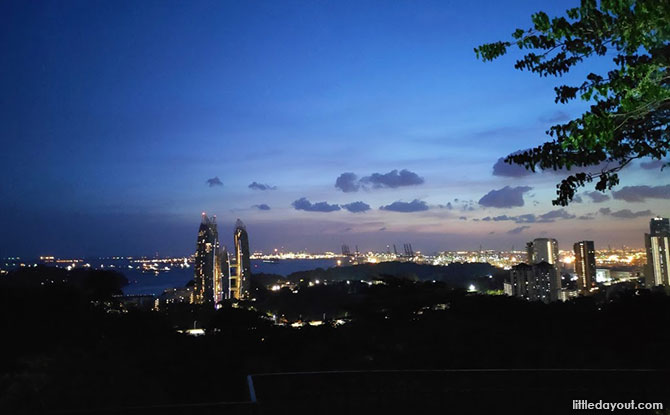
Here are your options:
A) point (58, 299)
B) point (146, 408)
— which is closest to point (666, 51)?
point (146, 408)

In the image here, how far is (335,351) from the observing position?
756cm

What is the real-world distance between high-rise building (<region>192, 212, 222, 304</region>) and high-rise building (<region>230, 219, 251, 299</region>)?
2889 millimetres

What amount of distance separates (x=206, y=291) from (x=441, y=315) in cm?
5863

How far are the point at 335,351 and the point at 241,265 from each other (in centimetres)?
6350

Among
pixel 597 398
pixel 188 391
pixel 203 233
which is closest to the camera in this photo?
pixel 597 398

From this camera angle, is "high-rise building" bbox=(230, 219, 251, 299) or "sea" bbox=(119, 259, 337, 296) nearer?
"high-rise building" bbox=(230, 219, 251, 299)

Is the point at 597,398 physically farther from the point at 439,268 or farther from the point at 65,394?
the point at 439,268

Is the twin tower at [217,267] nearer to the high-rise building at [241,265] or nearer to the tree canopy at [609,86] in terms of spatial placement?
the high-rise building at [241,265]

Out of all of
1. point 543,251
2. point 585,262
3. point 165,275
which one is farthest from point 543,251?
point 165,275

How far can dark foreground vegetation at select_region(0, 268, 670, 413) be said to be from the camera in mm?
4367

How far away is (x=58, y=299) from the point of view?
8.67 m

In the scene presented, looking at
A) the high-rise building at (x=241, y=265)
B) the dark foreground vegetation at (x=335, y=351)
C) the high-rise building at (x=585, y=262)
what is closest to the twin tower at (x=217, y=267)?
the high-rise building at (x=241, y=265)

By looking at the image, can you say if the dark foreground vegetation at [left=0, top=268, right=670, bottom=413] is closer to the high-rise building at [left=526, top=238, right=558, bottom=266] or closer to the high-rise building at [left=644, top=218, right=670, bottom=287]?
the high-rise building at [left=644, top=218, right=670, bottom=287]

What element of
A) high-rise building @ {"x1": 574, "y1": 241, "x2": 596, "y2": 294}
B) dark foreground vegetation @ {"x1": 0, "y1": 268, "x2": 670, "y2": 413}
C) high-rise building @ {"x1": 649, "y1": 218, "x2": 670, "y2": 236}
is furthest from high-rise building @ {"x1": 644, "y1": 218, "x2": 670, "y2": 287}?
dark foreground vegetation @ {"x1": 0, "y1": 268, "x2": 670, "y2": 413}
